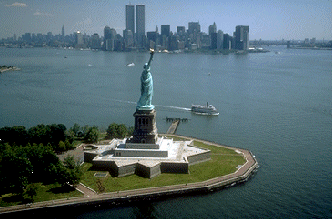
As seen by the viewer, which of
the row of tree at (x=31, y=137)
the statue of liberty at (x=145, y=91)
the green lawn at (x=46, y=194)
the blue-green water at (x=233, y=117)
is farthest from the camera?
the row of tree at (x=31, y=137)

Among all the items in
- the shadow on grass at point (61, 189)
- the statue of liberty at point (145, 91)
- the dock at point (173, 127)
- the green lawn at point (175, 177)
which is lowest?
the shadow on grass at point (61, 189)

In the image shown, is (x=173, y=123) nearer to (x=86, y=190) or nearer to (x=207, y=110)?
(x=207, y=110)

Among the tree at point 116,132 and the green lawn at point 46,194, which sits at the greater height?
the tree at point 116,132

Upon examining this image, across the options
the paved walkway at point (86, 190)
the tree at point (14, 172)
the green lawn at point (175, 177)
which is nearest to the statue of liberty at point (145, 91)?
the green lawn at point (175, 177)

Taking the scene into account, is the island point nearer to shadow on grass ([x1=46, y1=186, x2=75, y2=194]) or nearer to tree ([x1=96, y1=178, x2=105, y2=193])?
tree ([x1=96, y1=178, x2=105, y2=193])

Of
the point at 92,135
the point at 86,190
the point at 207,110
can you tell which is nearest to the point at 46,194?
the point at 86,190

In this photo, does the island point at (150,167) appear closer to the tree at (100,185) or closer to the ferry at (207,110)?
the tree at (100,185)
